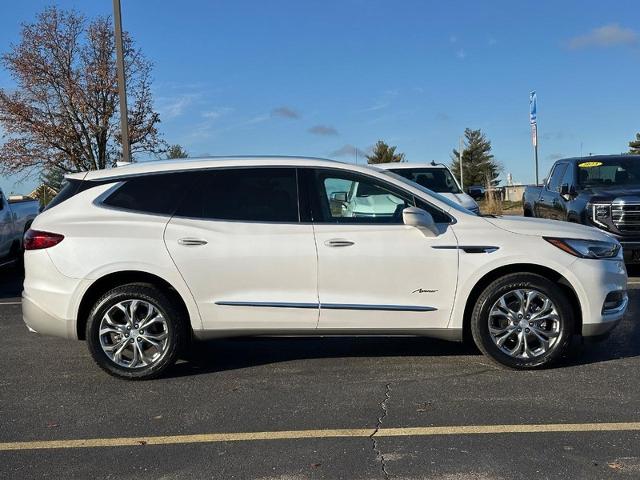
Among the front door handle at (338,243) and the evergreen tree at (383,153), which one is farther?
the evergreen tree at (383,153)

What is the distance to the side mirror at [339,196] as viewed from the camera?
17.4 ft

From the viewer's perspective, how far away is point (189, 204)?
5.26 meters

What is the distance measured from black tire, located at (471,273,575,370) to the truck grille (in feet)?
14.9

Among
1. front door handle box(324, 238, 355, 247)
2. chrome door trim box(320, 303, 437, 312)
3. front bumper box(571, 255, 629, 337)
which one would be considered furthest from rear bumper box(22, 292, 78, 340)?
front bumper box(571, 255, 629, 337)

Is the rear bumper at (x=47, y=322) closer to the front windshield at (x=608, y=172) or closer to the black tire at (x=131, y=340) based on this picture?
the black tire at (x=131, y=340)

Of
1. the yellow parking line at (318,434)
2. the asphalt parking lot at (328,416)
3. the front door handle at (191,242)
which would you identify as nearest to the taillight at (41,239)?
the front door handle at (191,242)

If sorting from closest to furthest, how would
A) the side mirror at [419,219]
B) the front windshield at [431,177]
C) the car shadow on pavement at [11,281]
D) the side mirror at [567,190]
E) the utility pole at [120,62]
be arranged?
Answer: the side mirror at [419,219] < the side mirror at [567,190] < the car shadow on pavement at [11,281] < the front windshield at [431,177] < the utility pole at [120,62]

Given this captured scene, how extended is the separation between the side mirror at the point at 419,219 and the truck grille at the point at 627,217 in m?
5.19

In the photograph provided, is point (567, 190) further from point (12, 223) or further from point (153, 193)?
point (12, 223)

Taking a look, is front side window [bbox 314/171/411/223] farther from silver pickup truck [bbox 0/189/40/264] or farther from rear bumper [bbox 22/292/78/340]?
silver pickup truck [bbox 0/189/40/264]

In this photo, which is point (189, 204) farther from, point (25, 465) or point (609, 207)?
point (609, 207)

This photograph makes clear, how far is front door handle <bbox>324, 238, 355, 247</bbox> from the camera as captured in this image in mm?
5066

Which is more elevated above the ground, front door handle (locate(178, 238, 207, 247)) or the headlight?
front door handle (locate(178, 238, 207, 247))

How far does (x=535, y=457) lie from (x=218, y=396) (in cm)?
232
